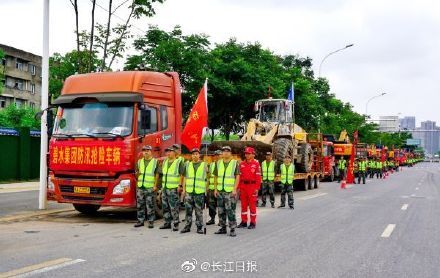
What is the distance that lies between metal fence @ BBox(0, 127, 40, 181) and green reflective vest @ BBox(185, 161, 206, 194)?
16473mm

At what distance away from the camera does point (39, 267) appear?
680 cm

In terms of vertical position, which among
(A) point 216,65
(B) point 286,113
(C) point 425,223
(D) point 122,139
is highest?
(A) point 216,65

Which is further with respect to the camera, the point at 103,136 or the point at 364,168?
the point at 364,168

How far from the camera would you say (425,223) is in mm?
12156

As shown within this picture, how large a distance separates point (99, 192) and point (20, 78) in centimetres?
5468

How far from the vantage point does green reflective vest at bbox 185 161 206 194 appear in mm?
10164

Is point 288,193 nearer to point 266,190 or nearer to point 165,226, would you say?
point 266,190

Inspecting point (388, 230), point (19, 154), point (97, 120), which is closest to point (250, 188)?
point (388, 230)

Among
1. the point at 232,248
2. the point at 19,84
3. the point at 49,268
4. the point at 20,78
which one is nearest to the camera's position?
the point at 49,268

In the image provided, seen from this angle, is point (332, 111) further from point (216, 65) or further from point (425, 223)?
point (425, 223)

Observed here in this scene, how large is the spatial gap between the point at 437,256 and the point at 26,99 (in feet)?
202

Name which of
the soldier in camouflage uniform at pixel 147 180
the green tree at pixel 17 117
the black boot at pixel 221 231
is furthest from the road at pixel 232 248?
the green tree at pixel 17 117

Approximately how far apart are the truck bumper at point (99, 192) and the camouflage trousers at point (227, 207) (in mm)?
2045

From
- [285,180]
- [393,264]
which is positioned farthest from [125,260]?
[285,180]
